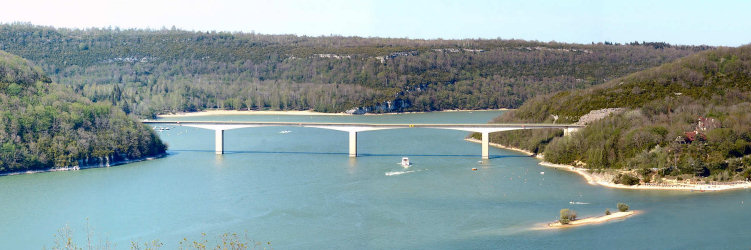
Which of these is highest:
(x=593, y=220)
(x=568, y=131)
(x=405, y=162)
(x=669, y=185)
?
(x=568, y=131)

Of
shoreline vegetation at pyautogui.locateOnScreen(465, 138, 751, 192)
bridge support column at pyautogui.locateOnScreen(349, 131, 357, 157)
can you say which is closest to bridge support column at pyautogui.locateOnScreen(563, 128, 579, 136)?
shoreline vegetation at pyautogui.locateOnScreen(465, 138, 751, 192)

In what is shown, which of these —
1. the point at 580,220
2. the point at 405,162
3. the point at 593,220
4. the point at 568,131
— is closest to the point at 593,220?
the point at 593,220

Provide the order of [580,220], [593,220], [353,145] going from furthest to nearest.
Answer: [353,145] → [593,220] → [580,220]

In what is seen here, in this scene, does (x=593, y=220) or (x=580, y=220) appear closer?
(x=580, y=220)

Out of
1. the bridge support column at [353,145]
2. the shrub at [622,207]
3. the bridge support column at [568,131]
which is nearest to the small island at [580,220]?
the shrub at [622,207]

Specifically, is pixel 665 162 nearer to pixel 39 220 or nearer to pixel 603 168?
pixel 603 168

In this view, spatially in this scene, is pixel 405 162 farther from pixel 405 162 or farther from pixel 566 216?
pixel 566 216
